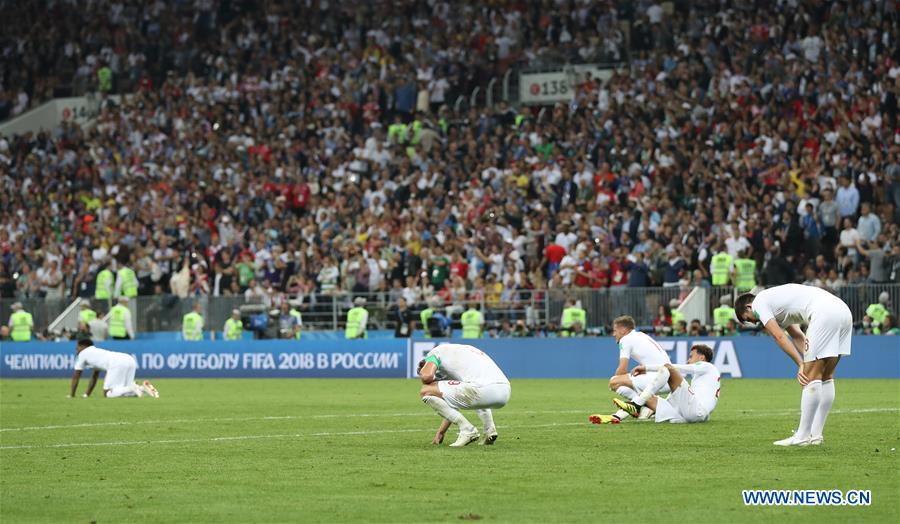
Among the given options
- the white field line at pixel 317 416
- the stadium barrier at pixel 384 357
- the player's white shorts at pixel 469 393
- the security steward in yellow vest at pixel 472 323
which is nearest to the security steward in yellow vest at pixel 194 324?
the stadium barrier at pixel 384 357

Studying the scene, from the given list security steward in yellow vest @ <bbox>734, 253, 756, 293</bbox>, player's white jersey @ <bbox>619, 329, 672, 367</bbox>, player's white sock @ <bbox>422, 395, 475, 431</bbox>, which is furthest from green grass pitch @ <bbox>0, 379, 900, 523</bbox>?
security steward in yellow vest @ <bbox>734, 253, 756, 293</bbox>

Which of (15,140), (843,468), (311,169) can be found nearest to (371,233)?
(311,169)

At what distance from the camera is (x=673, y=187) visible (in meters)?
40.7

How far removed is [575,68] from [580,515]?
38.2 m

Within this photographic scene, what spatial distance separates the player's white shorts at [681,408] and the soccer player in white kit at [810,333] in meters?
4.15

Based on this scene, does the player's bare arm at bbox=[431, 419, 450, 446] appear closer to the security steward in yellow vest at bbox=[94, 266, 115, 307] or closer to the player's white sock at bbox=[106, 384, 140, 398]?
the player's white sock at bbox=[106, 384, 140, 398]

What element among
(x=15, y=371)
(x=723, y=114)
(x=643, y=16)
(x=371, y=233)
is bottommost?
(x=15, y=371)

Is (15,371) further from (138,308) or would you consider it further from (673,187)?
(673,187)

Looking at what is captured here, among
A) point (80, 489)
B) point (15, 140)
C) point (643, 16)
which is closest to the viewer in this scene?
point (80, 489)

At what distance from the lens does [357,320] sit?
4094 centimetres

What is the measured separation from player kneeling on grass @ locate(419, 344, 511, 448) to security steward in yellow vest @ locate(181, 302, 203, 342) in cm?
2571

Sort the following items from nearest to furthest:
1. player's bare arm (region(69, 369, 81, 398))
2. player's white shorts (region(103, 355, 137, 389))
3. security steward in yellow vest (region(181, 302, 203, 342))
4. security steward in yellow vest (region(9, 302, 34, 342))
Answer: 1. player's bare arm (region(69, 369, 81, 398))
2. player's white shorts (region(103, 355, 137, 389))
3. security steward in yellow vest (region(181, 302, 203, 342))
4. security steward in yellow vest (region(9, 302, 34, 342))

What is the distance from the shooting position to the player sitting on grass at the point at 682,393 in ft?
68.2

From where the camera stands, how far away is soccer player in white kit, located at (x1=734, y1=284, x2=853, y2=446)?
1611 cm
